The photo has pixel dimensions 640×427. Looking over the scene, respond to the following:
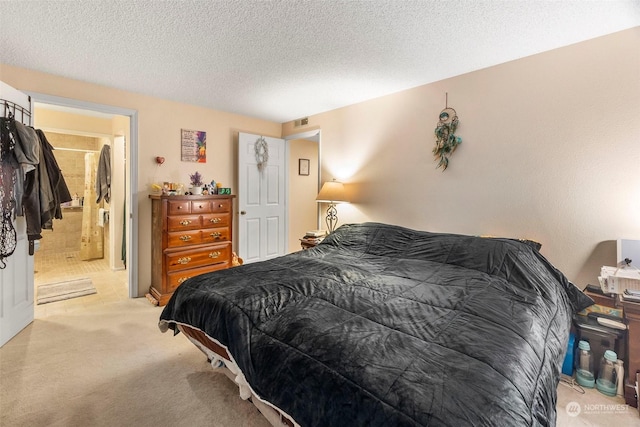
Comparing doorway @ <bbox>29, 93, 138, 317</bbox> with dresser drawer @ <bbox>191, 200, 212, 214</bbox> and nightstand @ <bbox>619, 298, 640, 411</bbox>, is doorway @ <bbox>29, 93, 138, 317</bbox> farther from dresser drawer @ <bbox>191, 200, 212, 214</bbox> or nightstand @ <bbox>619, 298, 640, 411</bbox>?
nightstand @ <bbox>619, 298, 640, 411</bbox>

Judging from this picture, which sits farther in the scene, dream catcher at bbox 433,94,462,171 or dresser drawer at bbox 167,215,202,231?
dresser drawer at bbox 167,215,202,231

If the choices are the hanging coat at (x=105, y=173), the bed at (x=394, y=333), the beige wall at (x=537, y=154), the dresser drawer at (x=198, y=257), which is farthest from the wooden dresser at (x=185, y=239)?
the beige wall at (x=537, y=154)

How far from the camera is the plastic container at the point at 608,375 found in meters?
1.82

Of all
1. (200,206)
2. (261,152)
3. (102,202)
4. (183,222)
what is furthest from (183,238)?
(102,202)

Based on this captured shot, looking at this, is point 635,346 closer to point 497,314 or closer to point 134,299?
point 497,314

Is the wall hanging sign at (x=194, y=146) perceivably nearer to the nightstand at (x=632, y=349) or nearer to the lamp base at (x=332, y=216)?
the lamp base at (x=332, y=216)

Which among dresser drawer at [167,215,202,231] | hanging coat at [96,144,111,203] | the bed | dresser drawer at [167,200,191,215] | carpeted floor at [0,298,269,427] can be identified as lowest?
carpeted floor at [0,298,269,427]

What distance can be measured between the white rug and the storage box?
4.97 meters

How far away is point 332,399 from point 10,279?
3.05 metres

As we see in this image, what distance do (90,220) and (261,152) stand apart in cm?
Answer: 346

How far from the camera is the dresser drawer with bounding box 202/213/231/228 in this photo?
3551mm

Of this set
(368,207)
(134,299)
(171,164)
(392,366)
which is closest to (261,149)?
(171,164)

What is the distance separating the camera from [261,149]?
175 inches

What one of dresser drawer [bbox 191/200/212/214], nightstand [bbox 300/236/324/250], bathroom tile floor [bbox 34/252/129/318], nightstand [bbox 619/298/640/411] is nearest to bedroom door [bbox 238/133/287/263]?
dresser drawer [bbox 191/200/212/214]
